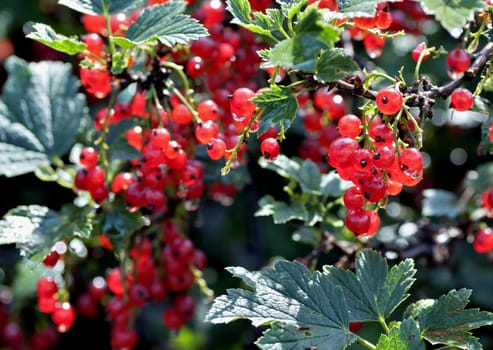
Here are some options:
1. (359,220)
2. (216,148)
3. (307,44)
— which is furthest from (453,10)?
(216,148)

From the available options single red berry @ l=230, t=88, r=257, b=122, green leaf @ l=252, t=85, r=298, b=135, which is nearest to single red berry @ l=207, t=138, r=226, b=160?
single red berry @ l=230, t=88, r=257, b=122

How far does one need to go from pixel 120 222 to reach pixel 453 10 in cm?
116

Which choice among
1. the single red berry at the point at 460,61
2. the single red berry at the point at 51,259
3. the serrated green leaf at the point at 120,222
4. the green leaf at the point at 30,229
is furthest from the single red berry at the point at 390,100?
the single red berry at the point at 51,259

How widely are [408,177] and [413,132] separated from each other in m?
0.11

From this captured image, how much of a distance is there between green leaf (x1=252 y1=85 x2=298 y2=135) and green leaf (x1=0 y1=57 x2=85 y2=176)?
1116mm

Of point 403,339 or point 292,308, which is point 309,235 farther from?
point 403,339

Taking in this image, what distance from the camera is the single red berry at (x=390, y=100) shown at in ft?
4.99

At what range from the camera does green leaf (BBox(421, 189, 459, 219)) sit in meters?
2.64

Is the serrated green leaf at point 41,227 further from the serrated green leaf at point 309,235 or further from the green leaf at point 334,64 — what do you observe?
the green leaf at point 334,64

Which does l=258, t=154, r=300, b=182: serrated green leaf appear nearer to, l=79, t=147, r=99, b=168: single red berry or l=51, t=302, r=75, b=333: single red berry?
l=79, t=147, r=99, b=168: single red berry

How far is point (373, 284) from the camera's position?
69.1 inches

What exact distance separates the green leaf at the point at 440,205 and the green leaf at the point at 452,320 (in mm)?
999

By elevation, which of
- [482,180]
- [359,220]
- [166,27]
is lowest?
[482,180]

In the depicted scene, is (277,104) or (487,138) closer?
(277,104)
